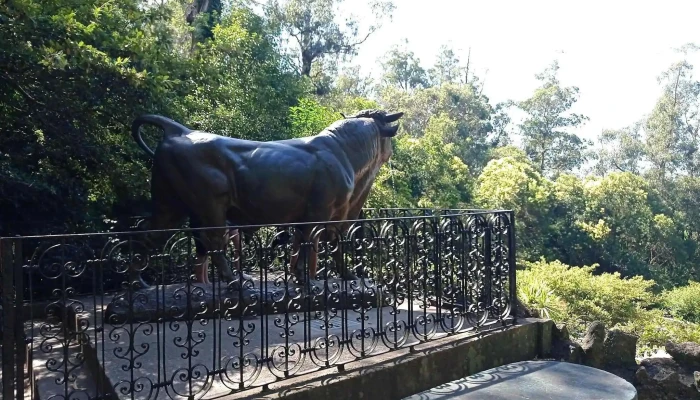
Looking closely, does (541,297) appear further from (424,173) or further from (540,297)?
(424,173)

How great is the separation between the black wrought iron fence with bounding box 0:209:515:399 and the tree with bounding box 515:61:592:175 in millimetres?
31003

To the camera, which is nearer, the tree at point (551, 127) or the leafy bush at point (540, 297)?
the leafy bush at point (540, 297)

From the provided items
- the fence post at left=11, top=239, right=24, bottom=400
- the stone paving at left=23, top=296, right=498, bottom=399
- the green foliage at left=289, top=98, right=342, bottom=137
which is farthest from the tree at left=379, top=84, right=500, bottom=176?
the fence post at left=11, top=239, right=24, bottom=400

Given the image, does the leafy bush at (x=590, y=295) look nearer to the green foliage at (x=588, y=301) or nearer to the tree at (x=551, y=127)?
the green foliage at (x=588, y=301)

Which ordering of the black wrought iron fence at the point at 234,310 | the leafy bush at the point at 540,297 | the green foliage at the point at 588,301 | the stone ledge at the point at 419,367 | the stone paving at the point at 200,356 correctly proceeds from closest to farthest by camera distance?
the black wrought iron fence at the point at 234,310, the stone paving at the point at 200,356, the stone ledge at the point at 419,367, the leafy bush at the point at 540,297, the green foliage at the point at 588,301

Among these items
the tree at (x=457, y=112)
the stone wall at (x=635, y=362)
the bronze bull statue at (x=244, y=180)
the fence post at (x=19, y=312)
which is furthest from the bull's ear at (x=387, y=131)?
the tree at (x=457, y=112)

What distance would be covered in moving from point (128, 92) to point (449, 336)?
5255 mm

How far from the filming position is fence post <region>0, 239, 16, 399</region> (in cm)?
329

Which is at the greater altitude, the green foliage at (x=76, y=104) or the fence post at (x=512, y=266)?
the green foliage at (x=76, y=104)

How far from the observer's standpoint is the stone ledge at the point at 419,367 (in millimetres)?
4193

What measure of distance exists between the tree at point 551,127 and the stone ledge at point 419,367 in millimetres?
30953

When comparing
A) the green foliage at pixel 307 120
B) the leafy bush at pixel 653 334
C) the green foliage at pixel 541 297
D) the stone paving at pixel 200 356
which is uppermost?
the green foliage at pixel 307 120

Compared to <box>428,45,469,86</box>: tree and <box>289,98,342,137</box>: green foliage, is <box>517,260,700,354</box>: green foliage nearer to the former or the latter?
<box>289,98,342,137</box>: green foliage

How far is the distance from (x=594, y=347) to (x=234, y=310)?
4146 millimetres
